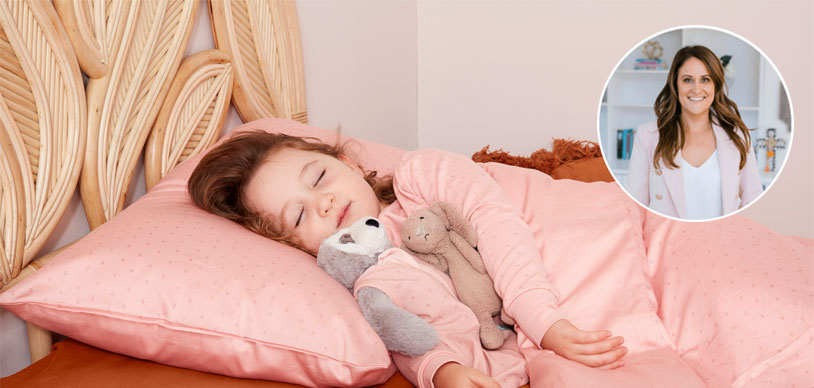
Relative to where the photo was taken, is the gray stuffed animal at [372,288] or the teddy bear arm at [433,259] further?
the teddy bear arm at [433,259]

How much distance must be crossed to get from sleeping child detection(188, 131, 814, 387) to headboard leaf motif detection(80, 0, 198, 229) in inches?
5.5

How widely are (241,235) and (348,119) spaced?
3.86ft

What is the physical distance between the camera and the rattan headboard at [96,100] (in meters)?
0.88

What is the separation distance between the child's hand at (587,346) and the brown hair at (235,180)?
18.0 inches

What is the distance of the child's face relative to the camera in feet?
3.41

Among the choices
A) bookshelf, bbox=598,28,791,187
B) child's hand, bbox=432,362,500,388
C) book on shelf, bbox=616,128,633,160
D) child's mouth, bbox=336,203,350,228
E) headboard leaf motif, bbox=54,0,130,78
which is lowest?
child's hand, bbox=432,362,500,388

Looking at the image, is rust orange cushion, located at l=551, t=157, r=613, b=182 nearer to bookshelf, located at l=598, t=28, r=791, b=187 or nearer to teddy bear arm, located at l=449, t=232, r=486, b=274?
teddy bear arm, located at l=449, t=232, r=486, b=274

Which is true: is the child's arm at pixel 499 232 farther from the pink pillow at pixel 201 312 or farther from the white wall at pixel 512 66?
the white wall at pixel 512 66

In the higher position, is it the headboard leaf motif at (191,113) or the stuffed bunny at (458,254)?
the headboard leaf motif at (191,113)

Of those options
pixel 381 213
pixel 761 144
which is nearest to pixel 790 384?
pixel 761 144

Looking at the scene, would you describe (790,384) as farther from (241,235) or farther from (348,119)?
(348,119)

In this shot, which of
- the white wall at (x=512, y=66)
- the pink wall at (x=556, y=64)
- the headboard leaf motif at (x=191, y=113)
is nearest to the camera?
the headboard leaf motif at (x=191, y=113)

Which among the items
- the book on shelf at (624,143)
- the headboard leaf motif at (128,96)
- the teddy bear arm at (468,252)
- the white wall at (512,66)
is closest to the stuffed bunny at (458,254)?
the teddy bear arm at (468,252)

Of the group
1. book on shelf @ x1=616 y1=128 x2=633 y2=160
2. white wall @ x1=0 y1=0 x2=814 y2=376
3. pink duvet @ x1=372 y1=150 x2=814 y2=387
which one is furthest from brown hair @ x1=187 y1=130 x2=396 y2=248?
white wall @ x1=0 y1=0 x2=814 y2=376
